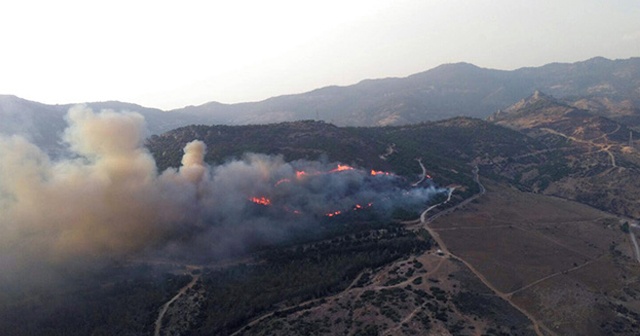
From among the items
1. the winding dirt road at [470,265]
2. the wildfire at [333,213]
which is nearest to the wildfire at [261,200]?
the wildfire at [333,213]

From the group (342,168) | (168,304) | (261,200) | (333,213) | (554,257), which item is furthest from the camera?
(342,168)

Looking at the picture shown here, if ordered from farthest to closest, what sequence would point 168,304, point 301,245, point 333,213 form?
point 333,213, point 301,245, point 168,304

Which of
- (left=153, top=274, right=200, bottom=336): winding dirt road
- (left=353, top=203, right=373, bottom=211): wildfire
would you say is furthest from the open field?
(left=153, top=274, right=200, bottom=336): winding dirt road

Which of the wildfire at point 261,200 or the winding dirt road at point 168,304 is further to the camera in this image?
the wildfire at point 261,200

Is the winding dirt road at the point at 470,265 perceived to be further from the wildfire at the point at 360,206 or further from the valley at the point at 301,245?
the wildfire at the point at 360,206

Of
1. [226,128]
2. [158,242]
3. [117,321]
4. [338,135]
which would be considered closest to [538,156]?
[338,135]

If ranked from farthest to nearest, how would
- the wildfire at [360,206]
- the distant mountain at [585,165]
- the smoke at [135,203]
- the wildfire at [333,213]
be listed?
the distant mountain at [585,165]
the wildfire at [360,206]
the wildfire at [333,213]
the smoke at [135,203]

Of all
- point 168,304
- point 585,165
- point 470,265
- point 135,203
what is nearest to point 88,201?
point 135,203

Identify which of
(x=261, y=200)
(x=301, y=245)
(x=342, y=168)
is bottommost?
(x=301, y=245)

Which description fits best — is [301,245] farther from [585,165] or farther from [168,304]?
[585,165]
